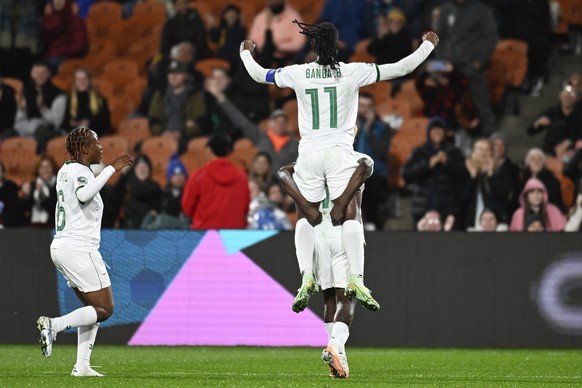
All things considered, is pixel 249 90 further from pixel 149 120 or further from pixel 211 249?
pixel 211 249

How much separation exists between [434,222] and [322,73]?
612cm

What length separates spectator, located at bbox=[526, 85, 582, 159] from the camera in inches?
677

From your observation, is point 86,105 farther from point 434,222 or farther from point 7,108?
point 434,222

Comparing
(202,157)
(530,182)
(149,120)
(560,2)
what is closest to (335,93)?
(530,182)

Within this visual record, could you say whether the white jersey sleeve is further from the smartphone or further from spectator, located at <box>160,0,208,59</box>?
spectator, located at <box>160,0,208,59</box>

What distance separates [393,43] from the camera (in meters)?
18.9

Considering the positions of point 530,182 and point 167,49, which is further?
point 167,49

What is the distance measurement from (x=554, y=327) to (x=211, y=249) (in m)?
3.76

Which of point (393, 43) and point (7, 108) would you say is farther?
point (7, 108)

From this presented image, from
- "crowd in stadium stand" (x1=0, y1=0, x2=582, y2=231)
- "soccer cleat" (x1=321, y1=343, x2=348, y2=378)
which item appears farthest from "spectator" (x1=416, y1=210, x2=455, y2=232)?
"soccer cleat" (x1=321, y1=343, x2=348, y2=378)

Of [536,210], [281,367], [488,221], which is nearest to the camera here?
[281,367]

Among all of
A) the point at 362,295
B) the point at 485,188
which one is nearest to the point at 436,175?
the point at 485,188

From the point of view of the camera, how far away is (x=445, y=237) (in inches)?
548

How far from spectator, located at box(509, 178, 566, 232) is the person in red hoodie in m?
3.25
